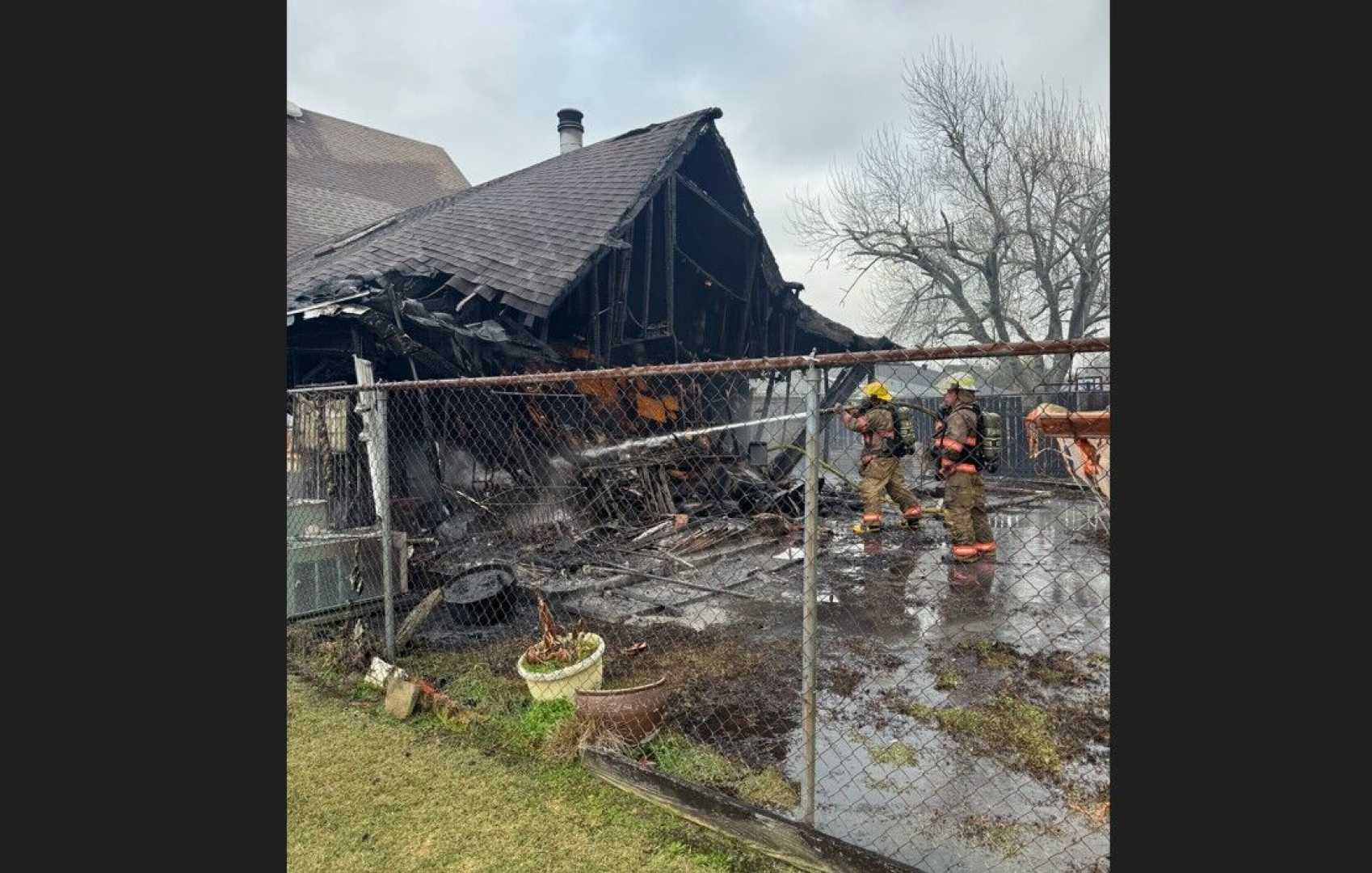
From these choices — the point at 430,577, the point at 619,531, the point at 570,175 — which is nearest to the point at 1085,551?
the point at 619,531

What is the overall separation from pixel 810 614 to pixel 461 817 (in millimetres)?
1806

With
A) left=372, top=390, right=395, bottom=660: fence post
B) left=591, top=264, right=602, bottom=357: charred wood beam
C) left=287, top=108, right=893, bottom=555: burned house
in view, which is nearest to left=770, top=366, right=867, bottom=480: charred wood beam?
left=287, top=108, right=893, bottom=555: burned house

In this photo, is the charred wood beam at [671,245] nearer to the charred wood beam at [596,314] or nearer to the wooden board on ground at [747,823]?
the charred wood beam at [596,314]

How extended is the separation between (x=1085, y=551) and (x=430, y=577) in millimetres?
7614

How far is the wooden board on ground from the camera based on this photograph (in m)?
2.58

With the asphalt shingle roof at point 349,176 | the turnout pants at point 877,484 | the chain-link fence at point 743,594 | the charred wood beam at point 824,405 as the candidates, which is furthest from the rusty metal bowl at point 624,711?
the asphalt shingle roof at point 349,176

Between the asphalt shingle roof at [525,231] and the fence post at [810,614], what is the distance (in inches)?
237

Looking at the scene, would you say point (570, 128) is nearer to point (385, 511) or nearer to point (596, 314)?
point (596, 314)

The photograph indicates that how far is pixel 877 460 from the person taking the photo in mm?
9398

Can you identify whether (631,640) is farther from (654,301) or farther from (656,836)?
(654,301)

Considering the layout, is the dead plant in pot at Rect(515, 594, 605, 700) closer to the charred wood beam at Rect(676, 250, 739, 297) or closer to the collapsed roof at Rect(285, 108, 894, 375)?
the collapsed roof at Rect(285, 108, 894, 375)

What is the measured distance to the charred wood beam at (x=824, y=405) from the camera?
12.4 metres

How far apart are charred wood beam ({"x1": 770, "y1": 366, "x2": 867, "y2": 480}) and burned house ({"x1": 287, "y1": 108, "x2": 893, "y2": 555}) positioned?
162mm

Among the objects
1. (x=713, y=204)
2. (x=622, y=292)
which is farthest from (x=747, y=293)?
(x=622, y=292)
